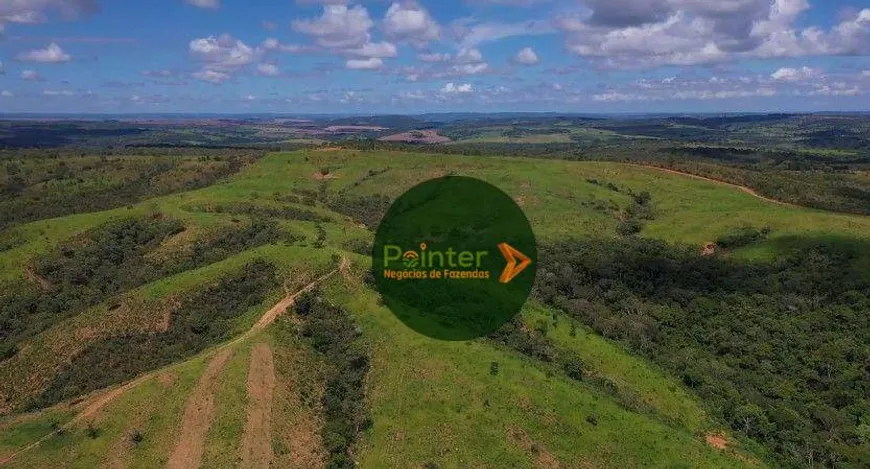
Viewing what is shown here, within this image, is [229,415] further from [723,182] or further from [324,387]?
[723,182]

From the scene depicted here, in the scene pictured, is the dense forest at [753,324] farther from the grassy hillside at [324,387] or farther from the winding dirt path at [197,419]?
the winding dirt path at [197,419]

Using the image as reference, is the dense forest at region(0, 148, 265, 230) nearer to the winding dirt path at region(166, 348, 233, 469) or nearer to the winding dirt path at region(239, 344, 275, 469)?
the winding dirt path at region(239, 344, 275, 469)

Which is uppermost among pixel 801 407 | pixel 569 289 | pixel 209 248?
pixel 209 248

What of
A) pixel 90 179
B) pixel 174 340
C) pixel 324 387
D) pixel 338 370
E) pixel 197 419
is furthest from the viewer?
pixel 90 179

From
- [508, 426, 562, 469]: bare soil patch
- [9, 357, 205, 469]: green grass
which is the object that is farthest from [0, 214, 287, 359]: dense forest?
[508, 426, 562, 469]: bare soil patch

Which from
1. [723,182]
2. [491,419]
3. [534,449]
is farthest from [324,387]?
[723,182]

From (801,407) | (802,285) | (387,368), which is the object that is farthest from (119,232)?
(802,285)

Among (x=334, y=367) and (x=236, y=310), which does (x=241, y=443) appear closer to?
(x=334, y=367)

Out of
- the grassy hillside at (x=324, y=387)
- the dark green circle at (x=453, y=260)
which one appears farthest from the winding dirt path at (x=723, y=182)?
the dark green circle at (x=453, y=260)
